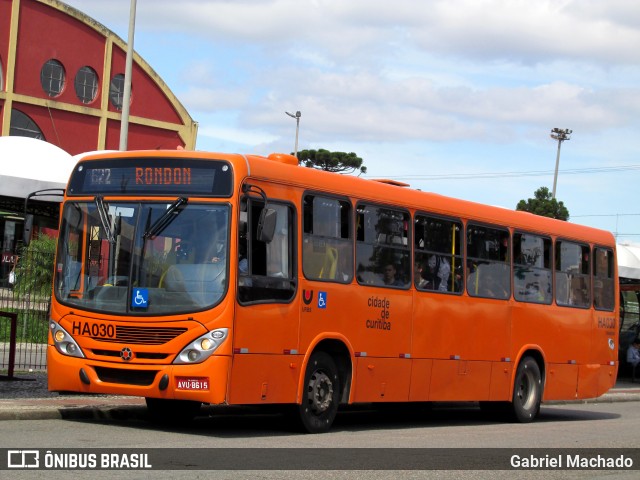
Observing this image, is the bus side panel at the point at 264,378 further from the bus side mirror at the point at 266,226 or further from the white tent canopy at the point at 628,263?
the white tent canopy at the point at 628,263

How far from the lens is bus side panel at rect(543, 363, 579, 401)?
19.4 metres

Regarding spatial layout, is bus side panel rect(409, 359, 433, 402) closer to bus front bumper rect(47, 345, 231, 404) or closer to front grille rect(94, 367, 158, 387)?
bus front bumper rect(47, 345, 231, 404)

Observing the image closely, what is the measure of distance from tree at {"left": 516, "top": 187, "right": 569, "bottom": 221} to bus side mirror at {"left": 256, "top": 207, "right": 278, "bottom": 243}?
62.1 meters

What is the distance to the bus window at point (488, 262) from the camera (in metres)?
17.3

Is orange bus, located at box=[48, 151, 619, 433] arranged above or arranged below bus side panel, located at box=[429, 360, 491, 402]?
above

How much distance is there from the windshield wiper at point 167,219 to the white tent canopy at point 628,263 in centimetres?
2183

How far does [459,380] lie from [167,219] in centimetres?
591

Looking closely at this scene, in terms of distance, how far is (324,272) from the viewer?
557 inches

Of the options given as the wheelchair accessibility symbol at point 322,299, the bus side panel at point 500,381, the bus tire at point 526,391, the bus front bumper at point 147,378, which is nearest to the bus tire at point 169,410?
the bus front bumper at point 147,378

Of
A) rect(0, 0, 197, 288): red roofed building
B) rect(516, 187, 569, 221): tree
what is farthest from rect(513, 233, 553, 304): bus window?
rect(516, 187, 569, 221): tree

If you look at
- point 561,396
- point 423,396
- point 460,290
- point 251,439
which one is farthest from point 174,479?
point 561,396

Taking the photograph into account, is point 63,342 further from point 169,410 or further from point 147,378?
point 169,410

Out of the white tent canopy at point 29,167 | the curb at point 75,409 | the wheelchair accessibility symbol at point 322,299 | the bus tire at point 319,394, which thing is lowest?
the curb at point 75,409

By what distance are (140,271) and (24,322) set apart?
29.7 feet
